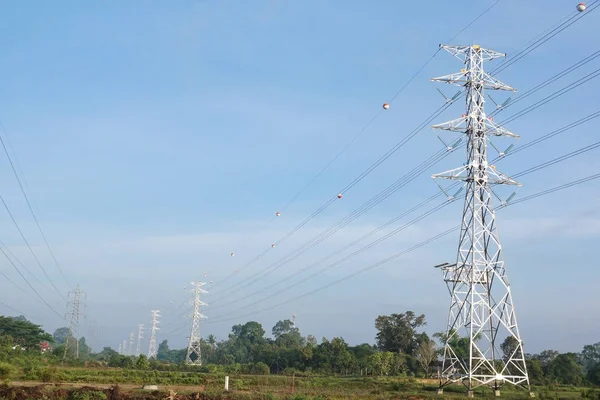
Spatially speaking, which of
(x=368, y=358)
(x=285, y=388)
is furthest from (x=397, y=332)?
(x=285, y=388)

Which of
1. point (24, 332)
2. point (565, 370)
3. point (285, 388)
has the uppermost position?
point (24, 332)

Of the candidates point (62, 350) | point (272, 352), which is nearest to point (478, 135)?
point (272, 352)

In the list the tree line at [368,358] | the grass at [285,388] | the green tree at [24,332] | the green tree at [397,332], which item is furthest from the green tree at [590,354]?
the green tree at [24,332]

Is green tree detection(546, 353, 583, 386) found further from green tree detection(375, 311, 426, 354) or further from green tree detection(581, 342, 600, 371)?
green tree detection(581, 342, 600, 371)

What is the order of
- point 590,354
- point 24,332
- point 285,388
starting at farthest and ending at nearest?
point 590,354 → point 24,332 → point 285,388

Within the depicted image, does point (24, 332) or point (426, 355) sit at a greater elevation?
point (24, 332)

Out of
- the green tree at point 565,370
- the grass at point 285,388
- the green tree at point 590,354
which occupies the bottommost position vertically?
the grass at point 285,388

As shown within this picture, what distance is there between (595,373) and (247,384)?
42275mm

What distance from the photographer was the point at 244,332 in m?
150

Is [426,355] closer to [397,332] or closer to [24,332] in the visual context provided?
Result: [397,332]

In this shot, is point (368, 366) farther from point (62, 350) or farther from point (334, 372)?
point (62, 350)

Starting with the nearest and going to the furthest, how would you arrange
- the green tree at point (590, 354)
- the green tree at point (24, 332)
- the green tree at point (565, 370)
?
the green tree at point (565, 370), the green tree at point (24, 332), the green tree at point (590, 354)

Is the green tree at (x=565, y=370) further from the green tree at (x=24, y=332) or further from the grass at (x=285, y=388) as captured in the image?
the green tree at (x=24, y=332)

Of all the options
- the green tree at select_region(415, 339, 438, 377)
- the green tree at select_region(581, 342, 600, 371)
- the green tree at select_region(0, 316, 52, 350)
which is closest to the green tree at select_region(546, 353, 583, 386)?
the green tree at select_region(415, 339, 438, 377)
